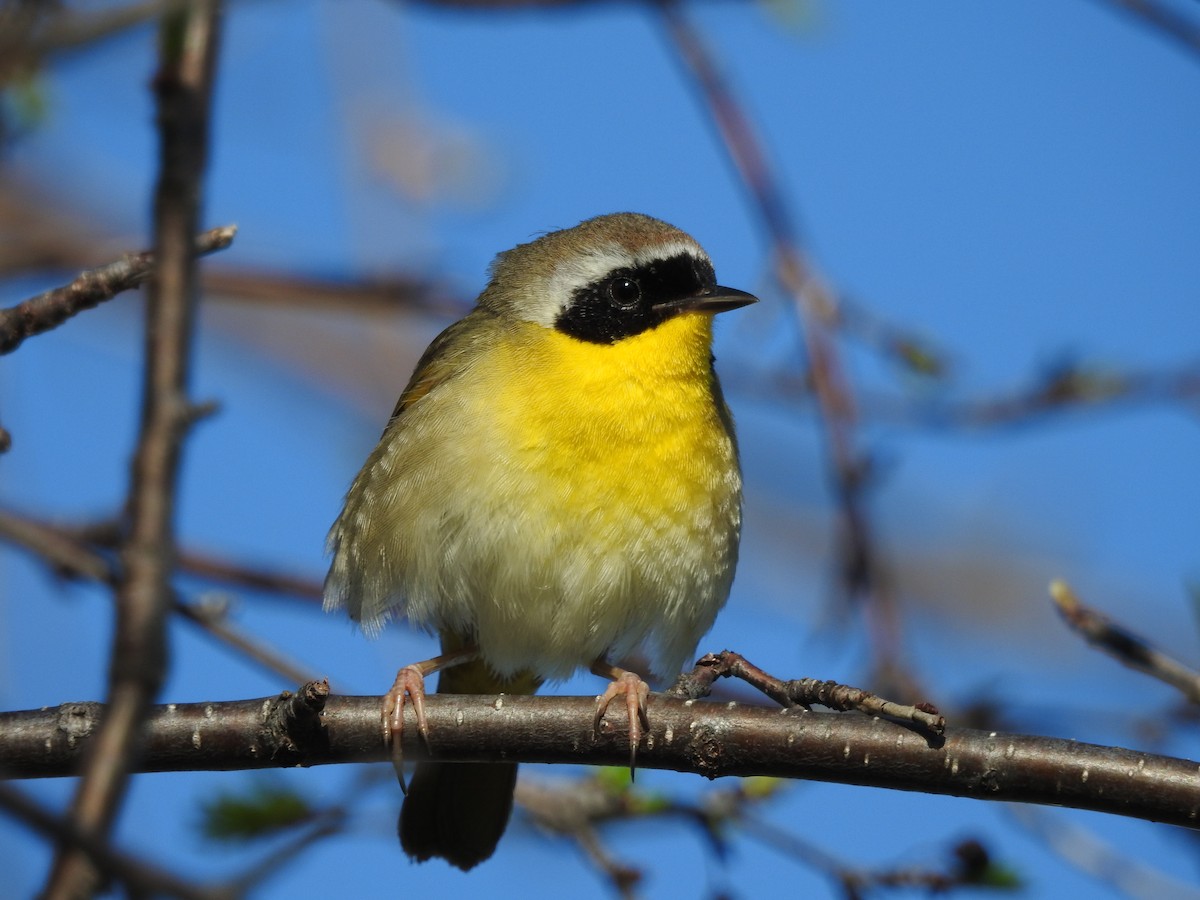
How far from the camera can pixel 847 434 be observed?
468 centimetres

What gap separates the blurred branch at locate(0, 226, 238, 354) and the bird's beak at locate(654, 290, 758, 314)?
7.60 ft

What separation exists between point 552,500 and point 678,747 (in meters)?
1.11

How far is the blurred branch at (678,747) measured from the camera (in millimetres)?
3334

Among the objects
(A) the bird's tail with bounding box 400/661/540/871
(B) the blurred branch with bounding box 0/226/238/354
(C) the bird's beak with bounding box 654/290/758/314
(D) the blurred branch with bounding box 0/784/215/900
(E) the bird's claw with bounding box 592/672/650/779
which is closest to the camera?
(D) the blurred branch with bounding box 0/784/215/900

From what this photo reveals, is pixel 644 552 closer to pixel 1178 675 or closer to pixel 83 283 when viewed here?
pixel 1178 675

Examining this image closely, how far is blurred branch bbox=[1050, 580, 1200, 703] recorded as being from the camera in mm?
3344

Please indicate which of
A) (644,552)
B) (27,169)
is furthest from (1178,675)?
(27,169)

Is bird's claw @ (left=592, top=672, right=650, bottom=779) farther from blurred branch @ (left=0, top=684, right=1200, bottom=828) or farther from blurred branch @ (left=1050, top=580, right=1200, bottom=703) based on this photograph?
blurred branch @ (left=1050, top=580, right=1200, bottom=703)

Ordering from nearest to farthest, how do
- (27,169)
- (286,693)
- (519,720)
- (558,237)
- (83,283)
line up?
(83,283)
(286,693)
(519,720)
(558,237)
(27,169)

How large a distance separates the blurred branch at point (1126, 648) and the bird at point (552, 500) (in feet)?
4.77

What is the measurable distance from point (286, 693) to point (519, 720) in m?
0.65

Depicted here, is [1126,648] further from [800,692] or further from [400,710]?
[400,710]

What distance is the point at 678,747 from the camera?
3.62m

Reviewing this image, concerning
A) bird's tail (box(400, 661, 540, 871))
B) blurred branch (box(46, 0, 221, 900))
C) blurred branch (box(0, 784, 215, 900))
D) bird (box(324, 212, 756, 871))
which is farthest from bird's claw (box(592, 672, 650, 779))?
blurred branch (box(0, 784, 215, 900))
